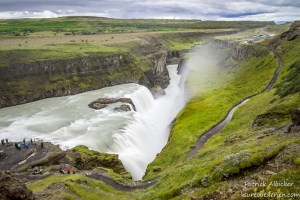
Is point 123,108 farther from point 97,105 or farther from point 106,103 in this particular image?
point 97,105

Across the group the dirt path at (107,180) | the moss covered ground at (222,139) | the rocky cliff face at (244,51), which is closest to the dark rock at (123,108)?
the moss covered ground at (222,139)

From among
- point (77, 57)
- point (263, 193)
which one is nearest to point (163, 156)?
point (263, 193)

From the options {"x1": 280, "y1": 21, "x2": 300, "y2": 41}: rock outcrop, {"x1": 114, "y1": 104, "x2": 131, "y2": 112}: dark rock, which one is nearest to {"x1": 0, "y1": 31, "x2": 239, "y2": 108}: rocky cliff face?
{"x1": 114, "y1": 104, "x2": 131, "y2": 112}: dark rock

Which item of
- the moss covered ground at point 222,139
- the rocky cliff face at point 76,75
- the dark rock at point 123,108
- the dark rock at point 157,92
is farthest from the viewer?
the dark rock at point 157,92

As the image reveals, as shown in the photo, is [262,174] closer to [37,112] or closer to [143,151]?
[143,151]

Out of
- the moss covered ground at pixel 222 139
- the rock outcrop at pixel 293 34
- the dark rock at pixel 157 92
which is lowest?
the dark rock at pixel 157 92

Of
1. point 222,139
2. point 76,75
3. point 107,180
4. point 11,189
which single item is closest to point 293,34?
point 222,139

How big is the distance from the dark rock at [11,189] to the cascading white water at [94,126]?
2672 cm

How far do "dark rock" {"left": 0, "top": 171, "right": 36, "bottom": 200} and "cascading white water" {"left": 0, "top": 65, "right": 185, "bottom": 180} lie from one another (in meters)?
26.7

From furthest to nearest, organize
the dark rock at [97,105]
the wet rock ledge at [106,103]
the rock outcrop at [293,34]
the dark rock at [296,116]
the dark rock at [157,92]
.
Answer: the dark rock at [157,92] → the rock outcrop at [293,34] → the dark rock at [97,105] → the wet rock ledge at [106,103] → the dark rock at [296,116]

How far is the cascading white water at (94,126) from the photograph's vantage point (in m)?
52.7

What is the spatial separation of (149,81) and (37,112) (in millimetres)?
61384

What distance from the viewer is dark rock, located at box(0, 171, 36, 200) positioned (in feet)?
72.7

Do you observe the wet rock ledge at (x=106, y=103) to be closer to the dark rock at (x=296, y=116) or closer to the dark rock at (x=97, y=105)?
the dark rock at (x=97, y=105)
